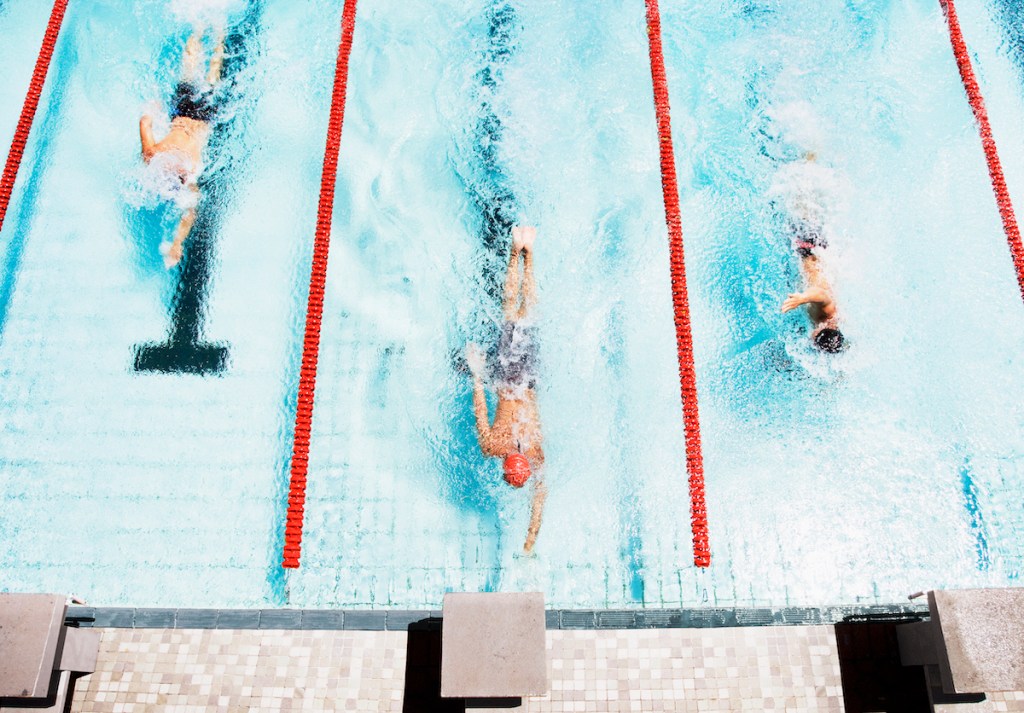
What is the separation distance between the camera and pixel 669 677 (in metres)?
3.72

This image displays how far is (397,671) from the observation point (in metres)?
3.71

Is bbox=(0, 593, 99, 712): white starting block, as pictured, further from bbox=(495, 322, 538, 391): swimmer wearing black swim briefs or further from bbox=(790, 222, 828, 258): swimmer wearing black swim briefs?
bbox=(790, 222, 828, 258): swimmer wearing black swim briefs

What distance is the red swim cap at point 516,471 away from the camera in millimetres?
4266

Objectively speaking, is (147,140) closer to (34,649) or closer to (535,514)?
(34,649)

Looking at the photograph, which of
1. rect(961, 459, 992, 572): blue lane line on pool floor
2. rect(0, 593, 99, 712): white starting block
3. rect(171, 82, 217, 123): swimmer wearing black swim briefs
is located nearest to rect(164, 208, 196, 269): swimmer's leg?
rect(171, 82, 217, 123): swimmer wearing black swim briefs

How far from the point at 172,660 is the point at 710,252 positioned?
397 centimetres

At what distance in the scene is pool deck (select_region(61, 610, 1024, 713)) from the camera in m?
3.65

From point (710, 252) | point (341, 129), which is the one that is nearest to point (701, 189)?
point (710, 252)

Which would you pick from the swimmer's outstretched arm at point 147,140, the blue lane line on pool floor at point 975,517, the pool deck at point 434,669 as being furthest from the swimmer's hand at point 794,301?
the swimmer's outstretched arm at point 147,140

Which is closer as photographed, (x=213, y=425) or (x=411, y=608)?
(x=411, y=608)

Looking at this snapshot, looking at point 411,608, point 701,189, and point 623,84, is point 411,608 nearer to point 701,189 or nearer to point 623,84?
point 701,189

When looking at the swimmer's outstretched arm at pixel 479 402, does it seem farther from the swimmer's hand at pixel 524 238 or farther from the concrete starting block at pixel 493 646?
the concrete starting block at pixel 493 646

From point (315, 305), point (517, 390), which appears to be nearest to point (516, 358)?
point (517, 390)

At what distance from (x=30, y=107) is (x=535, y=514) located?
4.68 metres
